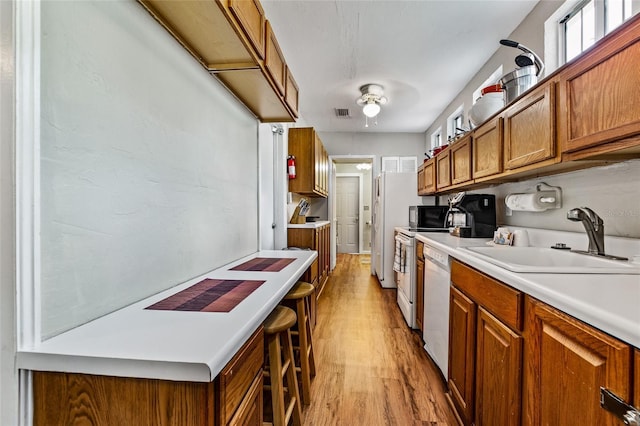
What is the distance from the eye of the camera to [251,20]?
4.11ft

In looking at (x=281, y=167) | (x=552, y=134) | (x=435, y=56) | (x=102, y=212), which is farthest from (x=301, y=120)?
(x=102, y=212)

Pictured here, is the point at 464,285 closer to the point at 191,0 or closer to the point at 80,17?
the point at 191,0

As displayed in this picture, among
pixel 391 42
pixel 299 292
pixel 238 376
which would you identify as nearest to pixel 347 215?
pixel 391 42

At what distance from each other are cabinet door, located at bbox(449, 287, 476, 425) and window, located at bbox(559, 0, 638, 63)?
1.62 metres

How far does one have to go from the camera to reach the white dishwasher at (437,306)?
6.21 ft

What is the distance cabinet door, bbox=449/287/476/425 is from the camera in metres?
1.45

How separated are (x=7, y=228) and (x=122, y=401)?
46 centimetres

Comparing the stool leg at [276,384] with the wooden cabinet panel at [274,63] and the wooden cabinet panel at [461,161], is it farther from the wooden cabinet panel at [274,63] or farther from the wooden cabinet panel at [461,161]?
the wooden cabinet panel at [461,161]

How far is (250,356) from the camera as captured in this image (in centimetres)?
87

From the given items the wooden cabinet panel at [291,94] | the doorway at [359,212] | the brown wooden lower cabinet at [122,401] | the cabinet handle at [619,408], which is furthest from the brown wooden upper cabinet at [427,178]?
the brown wooden lower cabinet at [122,401]

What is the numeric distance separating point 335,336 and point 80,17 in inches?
103

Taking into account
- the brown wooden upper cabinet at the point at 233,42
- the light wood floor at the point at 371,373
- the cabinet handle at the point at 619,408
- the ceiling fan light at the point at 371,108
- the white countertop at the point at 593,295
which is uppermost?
the ceiling fan light at the point at 371,108

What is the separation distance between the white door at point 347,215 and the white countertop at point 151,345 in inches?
267

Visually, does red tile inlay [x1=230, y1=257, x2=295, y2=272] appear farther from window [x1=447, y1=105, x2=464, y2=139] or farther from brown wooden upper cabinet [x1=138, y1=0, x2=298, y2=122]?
window [x1=447, y1=105, x2=464, y2=139]
